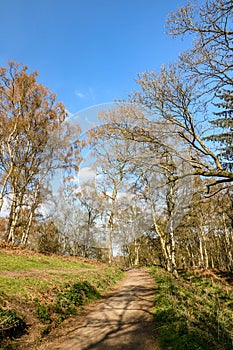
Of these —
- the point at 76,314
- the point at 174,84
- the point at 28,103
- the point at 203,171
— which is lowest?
the point at 76,314

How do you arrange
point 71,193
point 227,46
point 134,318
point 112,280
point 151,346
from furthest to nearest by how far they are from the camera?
point 71,193 < point 112,280 < point 227,46 < point 134,318 < point 151,346

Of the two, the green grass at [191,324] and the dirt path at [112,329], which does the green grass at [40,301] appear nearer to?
the dirt path at [112,329]

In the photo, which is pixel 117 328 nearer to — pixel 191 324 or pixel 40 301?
pixel 191 324

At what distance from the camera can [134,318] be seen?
671cm

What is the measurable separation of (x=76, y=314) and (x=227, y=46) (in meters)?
9.45

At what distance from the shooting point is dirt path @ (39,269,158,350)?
16.9ft

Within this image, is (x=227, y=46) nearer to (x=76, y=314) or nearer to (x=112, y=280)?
(x=76, y=314)

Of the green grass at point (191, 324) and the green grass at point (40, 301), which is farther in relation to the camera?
the green grass at point (40, 301)

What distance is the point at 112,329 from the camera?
600cm

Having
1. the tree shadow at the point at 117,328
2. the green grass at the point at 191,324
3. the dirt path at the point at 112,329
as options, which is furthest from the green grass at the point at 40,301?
the green grass at the point at 191,324

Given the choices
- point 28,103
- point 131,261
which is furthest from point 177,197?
point 131,261

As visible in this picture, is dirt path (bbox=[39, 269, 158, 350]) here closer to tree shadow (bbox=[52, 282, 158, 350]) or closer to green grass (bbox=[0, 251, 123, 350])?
tree shadow (bbox=[52, 282, 158, 350])

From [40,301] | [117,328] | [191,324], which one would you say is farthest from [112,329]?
[40,301]

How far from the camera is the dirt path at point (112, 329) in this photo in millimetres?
5145
